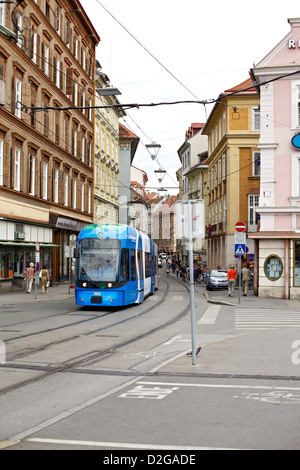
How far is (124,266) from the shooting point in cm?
2162

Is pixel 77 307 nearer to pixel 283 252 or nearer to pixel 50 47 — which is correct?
pixel 283 252

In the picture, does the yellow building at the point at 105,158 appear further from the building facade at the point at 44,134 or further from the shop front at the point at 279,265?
the shop front at the point at 279,265

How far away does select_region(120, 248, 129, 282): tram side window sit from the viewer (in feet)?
70.4

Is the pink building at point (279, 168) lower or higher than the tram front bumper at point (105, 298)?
higher

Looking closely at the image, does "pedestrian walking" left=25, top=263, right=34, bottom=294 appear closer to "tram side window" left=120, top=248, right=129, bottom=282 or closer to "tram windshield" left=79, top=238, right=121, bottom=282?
"tram windshield" left=79, top=238, right=121, bottom=282

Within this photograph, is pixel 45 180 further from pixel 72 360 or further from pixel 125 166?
pixel 125 166

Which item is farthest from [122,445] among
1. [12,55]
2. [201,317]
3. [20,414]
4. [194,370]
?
[12,55]

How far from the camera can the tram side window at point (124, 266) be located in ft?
70.4

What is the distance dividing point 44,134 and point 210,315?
69.5 ft

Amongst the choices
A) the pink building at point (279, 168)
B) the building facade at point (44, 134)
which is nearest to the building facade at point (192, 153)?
the building facade at point (44, 134)

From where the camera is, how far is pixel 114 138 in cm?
6341

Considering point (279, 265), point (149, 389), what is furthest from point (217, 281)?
point (149, 389)

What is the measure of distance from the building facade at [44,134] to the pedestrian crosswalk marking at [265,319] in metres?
12.2

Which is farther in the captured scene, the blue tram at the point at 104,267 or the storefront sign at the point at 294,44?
the storefront sign at the point at 294,44
